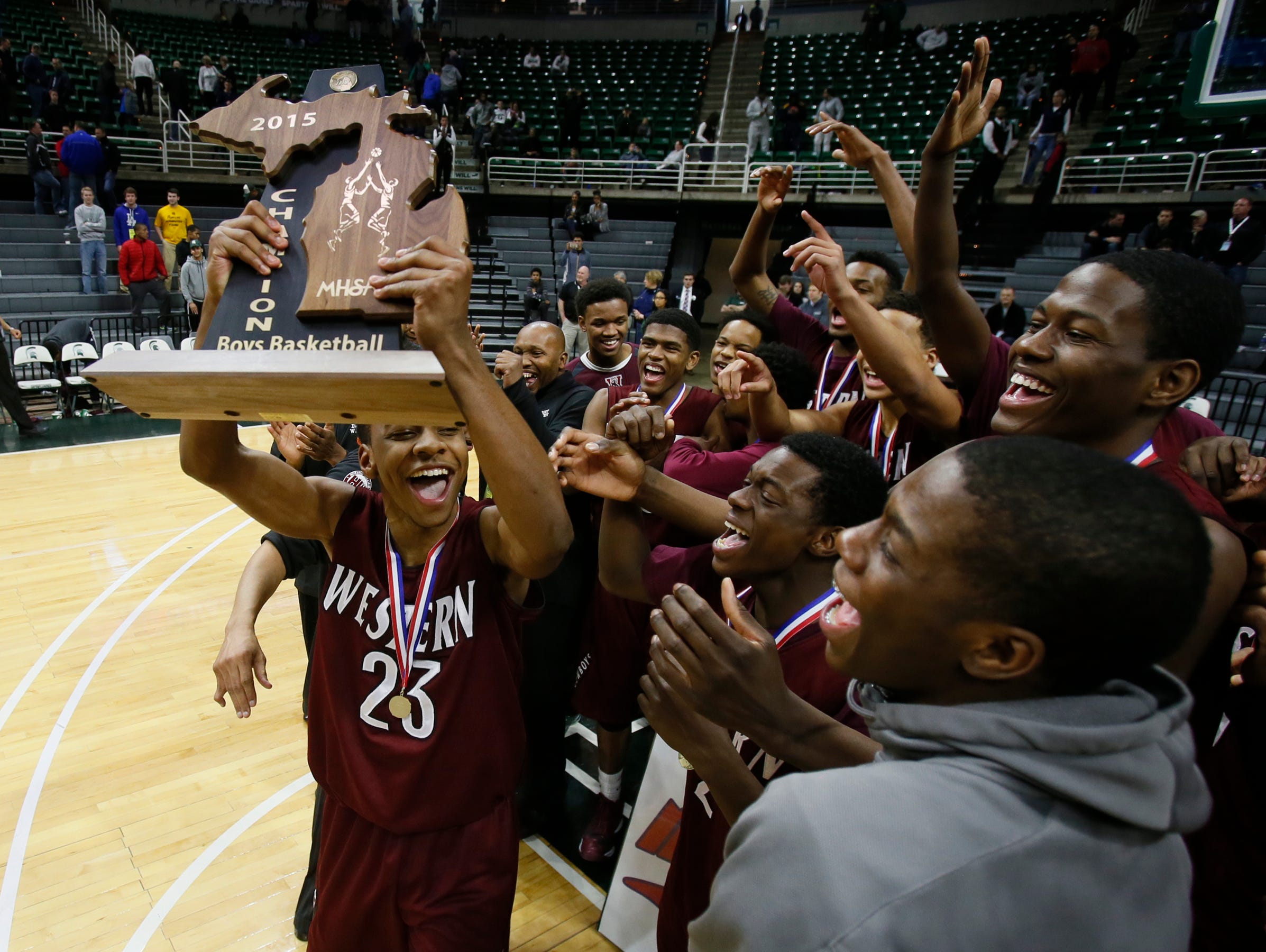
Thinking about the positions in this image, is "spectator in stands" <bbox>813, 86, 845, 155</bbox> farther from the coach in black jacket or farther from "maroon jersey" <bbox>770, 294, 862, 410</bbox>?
the coach in black jacket

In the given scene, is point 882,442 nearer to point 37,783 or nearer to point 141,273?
point 37,783

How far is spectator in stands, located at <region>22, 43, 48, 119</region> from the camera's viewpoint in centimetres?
1281

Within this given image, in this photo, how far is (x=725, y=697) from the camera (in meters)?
1.16

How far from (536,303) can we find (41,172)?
7805 mm

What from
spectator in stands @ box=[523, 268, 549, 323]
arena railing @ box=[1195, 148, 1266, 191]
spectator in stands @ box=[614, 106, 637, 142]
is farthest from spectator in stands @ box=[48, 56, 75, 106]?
arena railing @ box=[1195, 148, 1266, 191]

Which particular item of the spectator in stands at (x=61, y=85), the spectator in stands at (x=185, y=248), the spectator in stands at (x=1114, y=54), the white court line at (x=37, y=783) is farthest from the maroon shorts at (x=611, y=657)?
the spectator in stands at (x=61, y=85)

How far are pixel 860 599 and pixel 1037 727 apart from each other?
28cm

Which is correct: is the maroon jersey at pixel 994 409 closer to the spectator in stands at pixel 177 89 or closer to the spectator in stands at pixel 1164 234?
the spectator in stands at pixel 1164 234

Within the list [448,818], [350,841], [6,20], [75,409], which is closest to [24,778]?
[350,841]

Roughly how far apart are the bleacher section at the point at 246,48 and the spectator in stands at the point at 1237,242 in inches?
598

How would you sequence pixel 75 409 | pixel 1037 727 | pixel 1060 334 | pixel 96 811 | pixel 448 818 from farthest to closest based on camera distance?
pixel 75 409, pixel 96 811, pixel 448 818, pixel 1060 334, pixel 1037 727

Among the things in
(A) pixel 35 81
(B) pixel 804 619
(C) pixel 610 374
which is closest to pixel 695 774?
(B) pixel 804 619

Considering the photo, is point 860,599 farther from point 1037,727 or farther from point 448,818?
point 448,818

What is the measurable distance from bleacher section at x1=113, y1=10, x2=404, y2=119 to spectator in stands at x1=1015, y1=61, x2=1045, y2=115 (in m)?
12.2
